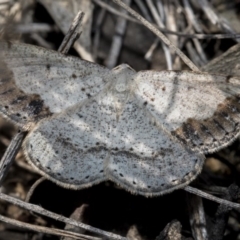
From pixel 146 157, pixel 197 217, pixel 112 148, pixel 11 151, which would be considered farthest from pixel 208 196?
pixel 11 151

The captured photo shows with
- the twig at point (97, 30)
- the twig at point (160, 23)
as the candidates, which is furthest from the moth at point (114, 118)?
the twig at point (97, 30)

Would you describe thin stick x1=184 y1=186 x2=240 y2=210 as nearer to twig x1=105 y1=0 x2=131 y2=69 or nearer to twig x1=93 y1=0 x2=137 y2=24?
twig x1=105 y1=0 x2=131 y2=69

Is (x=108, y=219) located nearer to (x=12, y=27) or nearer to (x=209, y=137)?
(x=209, y=137)

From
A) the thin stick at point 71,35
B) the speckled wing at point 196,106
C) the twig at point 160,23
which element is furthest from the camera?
the twig at point 160,23

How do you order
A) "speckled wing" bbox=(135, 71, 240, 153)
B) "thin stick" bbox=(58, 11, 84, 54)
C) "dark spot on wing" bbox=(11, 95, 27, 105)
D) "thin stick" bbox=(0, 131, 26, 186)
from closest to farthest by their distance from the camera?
"speckled wing" bbox=(135, 71, 240, 153), "dark spot on wing" bbox=(11, 95, 27, 105), "thin stick" bbox=(0, 131, 26, 186), "thin stick" bbox=(58, 11, 84, 54)

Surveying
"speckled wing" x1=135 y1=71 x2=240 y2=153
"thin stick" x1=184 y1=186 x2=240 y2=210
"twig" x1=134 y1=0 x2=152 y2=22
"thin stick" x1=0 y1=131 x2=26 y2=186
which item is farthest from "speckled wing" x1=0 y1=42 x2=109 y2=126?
"twig" x1=134 y1=0 x2=152 y2=22

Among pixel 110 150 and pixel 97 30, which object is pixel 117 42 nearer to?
pixel 97 30

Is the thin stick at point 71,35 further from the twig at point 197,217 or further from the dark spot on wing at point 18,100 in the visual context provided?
the twig at point 197,217

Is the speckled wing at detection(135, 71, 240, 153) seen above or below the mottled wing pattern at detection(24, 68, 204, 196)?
above
